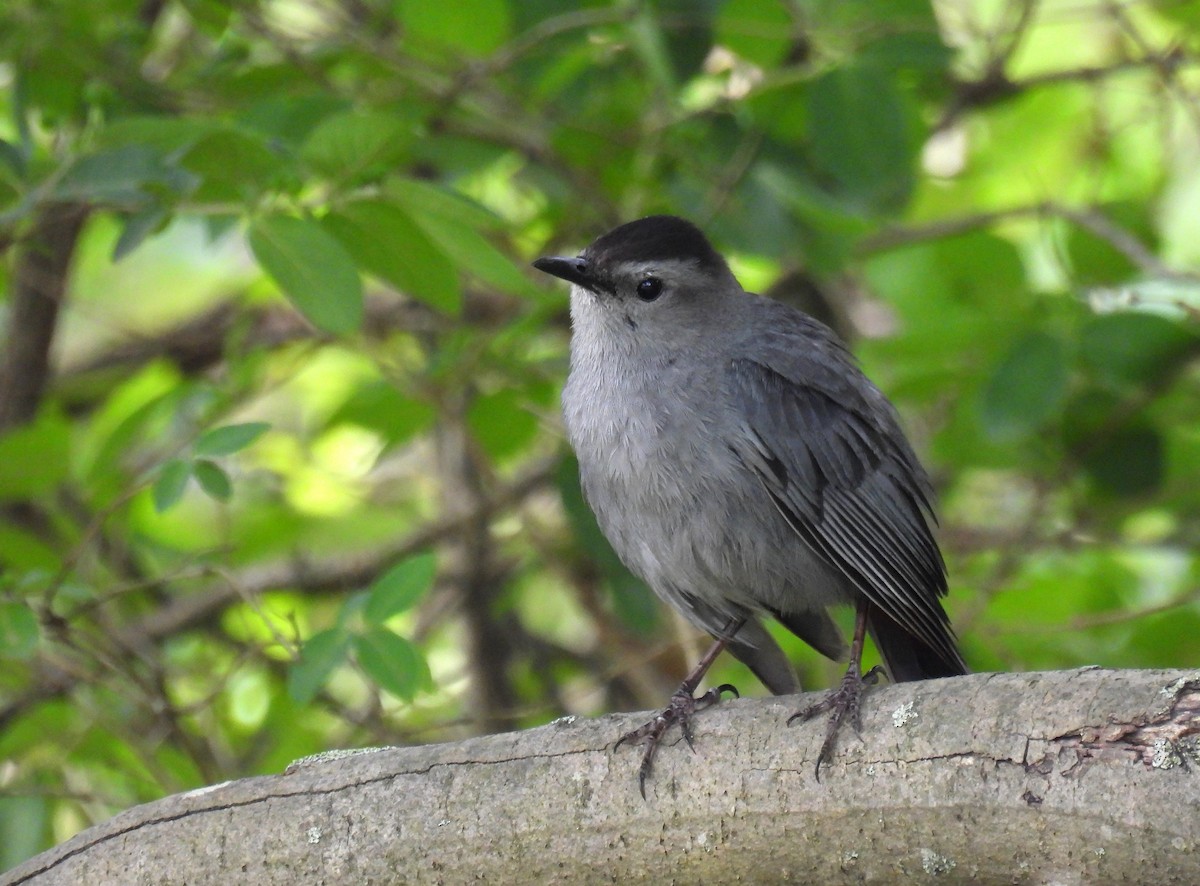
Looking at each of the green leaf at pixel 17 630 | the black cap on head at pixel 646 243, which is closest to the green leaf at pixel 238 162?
the black cap on head at pixel 646 243

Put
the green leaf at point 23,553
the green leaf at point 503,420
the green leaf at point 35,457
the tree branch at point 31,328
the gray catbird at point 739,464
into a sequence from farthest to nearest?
the tree branch at point 31,328 → the green leaf at point 503,420 → the green leaf at point 23,553 → the green leaf at point 35,457 → the gray catbird at point 739,464

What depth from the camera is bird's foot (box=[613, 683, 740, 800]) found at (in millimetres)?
2582

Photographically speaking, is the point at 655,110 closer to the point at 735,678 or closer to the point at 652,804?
the point at 735,678

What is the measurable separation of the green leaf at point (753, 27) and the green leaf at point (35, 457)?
2.24 metres

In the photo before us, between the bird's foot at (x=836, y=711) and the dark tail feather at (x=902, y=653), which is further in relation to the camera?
the dark tail feather at (x=902, y=653)

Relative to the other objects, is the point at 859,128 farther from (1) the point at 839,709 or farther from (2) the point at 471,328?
(1) the point at 839,709

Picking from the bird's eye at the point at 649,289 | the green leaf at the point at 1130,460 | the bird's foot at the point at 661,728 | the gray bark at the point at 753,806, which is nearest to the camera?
the gray bark at the point at 753,806

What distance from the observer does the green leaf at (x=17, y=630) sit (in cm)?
324

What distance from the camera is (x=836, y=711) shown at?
2598 mm

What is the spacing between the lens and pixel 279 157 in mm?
3225

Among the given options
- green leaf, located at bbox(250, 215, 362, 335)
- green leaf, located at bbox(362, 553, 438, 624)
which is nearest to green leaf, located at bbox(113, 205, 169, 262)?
green leaf, located at bbox(250, 215, 362, 335)

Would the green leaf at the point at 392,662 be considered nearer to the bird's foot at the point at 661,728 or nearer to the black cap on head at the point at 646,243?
the bird's foot at the point at 661,728

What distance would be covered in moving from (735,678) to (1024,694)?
3.00 meters

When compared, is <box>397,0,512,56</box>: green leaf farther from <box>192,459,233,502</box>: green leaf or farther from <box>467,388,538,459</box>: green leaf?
<box>192,459,233,502</box>: green leaf
